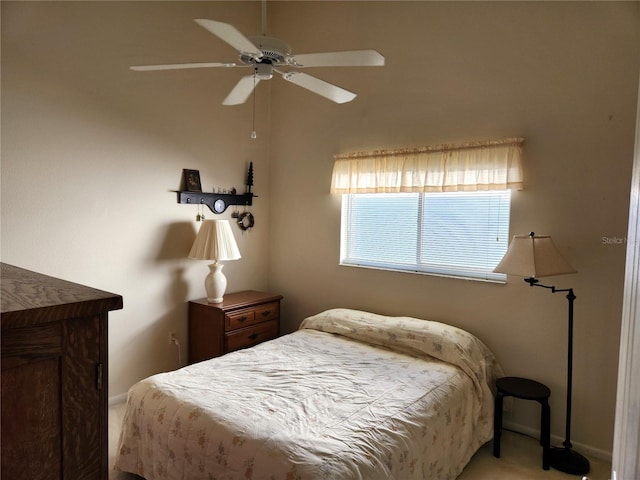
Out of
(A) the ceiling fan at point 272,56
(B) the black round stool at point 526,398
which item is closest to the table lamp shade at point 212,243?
(A) the ceiling fan at point 272,56

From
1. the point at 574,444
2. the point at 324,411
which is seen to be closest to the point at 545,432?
the point at 574,444

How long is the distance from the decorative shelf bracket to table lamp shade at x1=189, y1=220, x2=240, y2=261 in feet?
0.94

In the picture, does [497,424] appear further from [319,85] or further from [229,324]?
[319,85]

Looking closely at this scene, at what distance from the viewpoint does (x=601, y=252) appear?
2.53 meters

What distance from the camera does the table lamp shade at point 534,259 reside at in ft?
7.77

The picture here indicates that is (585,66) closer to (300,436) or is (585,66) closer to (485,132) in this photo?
(485,132)

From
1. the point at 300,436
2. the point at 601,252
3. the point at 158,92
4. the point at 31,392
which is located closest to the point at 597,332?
the point at 601,252

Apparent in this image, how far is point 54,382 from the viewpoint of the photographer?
0.67 metres

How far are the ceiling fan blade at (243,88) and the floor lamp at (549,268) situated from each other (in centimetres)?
180

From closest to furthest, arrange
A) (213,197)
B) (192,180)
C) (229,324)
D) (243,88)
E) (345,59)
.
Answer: (345,59)
(243,88)
(229,324)
(192,180)
(213,197)

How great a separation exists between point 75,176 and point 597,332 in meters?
3.62

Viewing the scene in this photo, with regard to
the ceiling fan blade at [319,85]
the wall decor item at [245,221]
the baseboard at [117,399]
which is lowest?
the baseboard at [117,399]

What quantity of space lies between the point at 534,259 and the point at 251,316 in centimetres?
228

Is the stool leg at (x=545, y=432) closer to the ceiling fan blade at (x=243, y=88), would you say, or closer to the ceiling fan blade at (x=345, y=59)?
the ceiling fan blade at (x=345, y=59)
